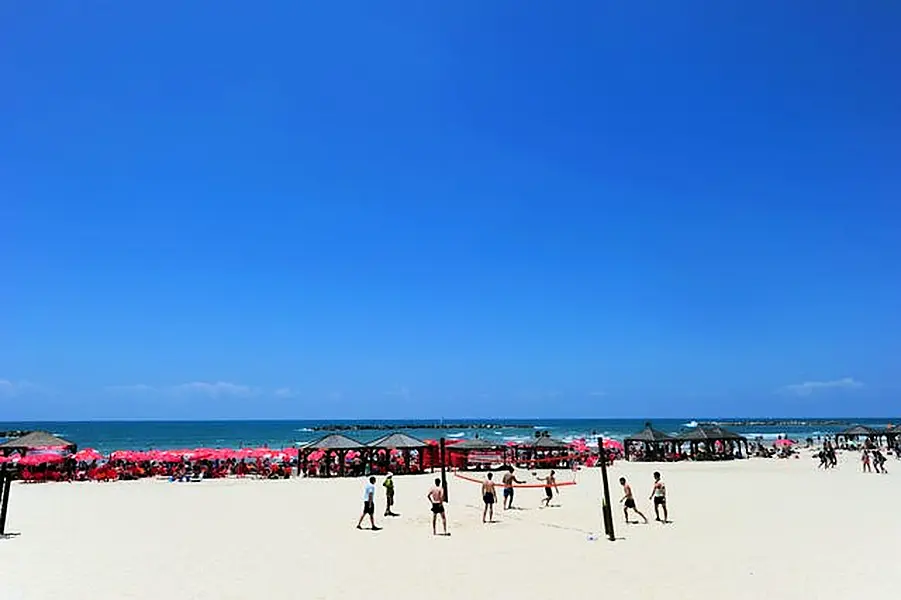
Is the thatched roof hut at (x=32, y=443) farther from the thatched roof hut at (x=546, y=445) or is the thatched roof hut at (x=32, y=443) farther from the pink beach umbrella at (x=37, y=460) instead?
the thatched roof hut at (x=546, y=445)

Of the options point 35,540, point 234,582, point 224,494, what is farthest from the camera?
point 224,494

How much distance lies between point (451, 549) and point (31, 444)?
88.6ft

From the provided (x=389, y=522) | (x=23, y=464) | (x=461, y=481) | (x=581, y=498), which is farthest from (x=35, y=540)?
(x=23, y=464)

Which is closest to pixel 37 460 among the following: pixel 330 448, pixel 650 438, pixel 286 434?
pixel 330 448

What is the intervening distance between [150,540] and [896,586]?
13002mm

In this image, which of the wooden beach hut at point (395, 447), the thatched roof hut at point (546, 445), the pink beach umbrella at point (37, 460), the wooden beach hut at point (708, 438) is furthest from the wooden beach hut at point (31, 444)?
the wooden beach hut at point (708, 438)

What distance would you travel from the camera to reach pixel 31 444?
3080 cm

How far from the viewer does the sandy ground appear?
9.30 metres

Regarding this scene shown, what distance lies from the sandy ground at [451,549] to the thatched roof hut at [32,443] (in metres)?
10.9

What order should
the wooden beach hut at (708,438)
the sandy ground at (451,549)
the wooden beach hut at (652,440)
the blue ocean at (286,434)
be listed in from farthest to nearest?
1. the blue ocean at (286,434)
2. the wooden beach hut at (652,440)
3. the wooden beach hut at (708,438)
4. the sandy ground at (451,549)

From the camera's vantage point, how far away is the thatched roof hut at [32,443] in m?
29.9

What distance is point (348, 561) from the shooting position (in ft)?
36.6

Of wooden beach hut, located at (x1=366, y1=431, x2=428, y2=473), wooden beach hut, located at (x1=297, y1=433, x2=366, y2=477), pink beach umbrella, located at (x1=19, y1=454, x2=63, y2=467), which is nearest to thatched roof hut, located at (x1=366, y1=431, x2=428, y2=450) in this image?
wooden beach hut, located at (x1=366, y1=431, x2=428, y2=473)

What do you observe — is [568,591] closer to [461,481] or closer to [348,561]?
[348,561]
